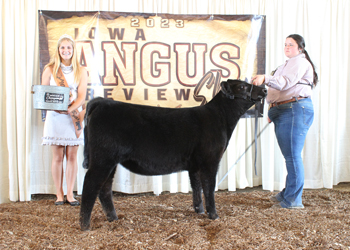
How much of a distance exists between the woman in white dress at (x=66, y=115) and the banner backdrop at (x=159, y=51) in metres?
0.36

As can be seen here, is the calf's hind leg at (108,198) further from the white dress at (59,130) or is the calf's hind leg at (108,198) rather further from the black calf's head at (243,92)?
the black calf's head at (243,92)

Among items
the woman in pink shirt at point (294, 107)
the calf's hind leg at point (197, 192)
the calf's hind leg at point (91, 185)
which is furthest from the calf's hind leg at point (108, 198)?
the woman in pink shirt at point (294, 107)

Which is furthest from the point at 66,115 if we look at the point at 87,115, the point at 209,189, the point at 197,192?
the point at 209,189

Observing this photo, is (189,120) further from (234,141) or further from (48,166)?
(48,166)

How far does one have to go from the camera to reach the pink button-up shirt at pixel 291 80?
284 centimetres

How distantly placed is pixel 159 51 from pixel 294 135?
2042 mm

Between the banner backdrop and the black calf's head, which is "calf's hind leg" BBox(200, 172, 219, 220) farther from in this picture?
the banner backdrop

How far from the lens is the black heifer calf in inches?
92.4

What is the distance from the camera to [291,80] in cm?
285

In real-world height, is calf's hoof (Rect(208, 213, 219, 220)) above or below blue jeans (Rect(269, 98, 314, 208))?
below

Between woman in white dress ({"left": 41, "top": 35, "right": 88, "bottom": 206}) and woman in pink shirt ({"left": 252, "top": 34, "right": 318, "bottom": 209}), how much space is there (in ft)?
6.75

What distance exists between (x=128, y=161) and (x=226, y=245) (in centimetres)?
107

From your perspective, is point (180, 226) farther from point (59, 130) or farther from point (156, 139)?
point (59, 130)

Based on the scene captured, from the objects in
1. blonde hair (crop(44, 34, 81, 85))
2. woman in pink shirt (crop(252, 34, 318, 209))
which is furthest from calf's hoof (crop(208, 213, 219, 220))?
blonde hair (crop(44, 34, 81, 85))
